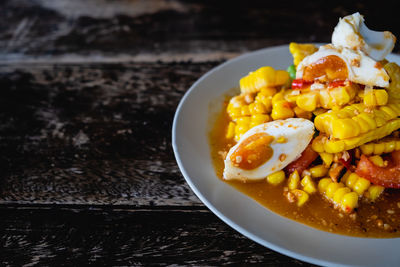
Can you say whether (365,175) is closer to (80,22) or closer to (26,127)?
(26,127)

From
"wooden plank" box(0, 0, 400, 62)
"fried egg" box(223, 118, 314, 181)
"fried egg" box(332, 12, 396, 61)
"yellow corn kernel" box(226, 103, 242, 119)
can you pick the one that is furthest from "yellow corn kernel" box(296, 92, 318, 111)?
"wooden plank" box(0, 0, 400, 62)

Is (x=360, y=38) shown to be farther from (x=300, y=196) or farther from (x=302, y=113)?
(x=300, y=196)

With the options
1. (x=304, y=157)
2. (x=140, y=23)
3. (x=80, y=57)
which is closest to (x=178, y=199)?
(x=304, y=157)

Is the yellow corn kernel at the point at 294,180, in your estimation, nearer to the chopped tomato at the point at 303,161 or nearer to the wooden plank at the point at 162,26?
the chopped tomato at the point at 303,161

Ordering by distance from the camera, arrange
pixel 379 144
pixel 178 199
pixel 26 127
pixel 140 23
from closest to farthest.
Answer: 1. pixel 379 144
2. pixel 178 199
3. pixel 26 127
4. pixel 140 23

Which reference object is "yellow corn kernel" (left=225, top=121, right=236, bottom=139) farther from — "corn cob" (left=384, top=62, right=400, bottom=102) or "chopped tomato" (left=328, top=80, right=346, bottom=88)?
"corn cob" (left=384, top=62, right=400, bottom=102)
